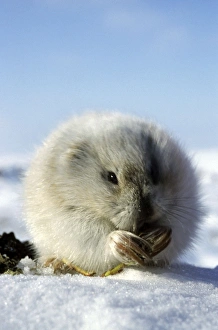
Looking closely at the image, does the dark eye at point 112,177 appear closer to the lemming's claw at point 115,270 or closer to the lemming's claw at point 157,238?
the lemming's claw at point 157,238

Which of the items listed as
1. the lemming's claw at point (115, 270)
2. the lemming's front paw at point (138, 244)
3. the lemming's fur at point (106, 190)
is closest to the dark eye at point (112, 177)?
the lemming's fur at point (106, 190)

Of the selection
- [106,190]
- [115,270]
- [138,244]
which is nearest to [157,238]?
[138,244]

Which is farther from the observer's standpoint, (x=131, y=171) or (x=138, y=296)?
(x=131, y=171)

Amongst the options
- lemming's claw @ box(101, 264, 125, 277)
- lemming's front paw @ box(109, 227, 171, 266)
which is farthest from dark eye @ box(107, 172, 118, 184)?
lemming's claw @ box(101, 264, 125, 277)

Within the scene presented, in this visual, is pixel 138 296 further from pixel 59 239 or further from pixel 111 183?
pixel 59 239

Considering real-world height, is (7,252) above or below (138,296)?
above

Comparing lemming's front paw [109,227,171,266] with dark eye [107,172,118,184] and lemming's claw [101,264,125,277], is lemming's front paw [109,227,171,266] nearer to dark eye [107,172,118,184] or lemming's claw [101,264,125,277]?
lemming's claw [101,264,125,277]

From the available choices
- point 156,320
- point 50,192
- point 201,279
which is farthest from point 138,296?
point 50,192
